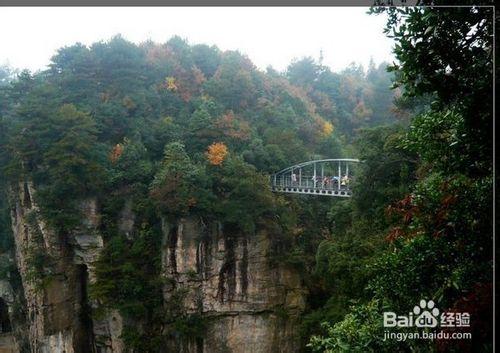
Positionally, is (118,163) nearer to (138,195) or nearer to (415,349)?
(138,195)

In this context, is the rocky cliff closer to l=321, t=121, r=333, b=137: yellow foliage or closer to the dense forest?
the dense forest

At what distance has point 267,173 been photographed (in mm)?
16891

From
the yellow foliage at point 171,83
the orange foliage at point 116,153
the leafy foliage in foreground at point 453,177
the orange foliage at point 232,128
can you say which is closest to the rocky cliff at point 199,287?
the orange foliage at point 116,153

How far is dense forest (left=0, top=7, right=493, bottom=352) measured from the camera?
11.7 feet

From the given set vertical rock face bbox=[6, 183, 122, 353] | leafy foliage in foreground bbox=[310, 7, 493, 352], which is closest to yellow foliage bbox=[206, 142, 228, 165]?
vertical rock face bbox=[6, 183, 122, 353]

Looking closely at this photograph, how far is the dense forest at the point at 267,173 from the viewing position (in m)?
3.56

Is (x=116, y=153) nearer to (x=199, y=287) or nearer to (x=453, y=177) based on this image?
(x=199, y=287)

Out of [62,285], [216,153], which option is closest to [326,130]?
Answer: [216,153]

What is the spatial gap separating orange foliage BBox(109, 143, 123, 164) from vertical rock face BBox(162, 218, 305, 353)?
A: 3.48m

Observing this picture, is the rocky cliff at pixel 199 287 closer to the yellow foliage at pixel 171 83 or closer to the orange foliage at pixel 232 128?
the orange foliage at pixel 232 128

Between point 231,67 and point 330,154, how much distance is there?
6869 mm

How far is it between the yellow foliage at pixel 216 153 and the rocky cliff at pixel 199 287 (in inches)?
89.6

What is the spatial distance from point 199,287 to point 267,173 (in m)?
5.06

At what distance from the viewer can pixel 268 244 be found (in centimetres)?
1534
